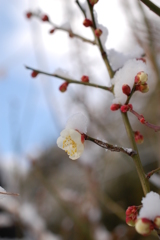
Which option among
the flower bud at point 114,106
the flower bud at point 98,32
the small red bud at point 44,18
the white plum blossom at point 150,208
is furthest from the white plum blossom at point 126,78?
the small red bud at point 44,18

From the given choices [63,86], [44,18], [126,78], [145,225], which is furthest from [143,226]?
[44,18]

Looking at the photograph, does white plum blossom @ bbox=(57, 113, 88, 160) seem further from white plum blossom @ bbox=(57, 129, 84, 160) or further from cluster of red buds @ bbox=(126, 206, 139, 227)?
cluster of red buds @ bbox=(126, 206, 139, 227)

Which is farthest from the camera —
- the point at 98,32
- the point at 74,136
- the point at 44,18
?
the point at 44,18

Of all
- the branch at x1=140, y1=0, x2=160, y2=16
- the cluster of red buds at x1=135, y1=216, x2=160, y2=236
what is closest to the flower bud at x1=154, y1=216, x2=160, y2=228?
the cluster of red buds at x1=135, y1=216, x2=160, y2=236

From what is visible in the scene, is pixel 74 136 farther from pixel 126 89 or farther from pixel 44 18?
pixel 44 18

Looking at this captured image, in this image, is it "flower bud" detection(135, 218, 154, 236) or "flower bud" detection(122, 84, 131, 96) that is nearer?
"flower bud" detection(135, 218, 154, 236)

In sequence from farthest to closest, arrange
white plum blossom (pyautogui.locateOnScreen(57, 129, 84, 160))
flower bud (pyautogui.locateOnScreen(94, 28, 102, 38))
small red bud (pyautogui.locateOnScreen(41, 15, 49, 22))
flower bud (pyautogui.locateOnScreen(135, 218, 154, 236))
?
small red bud (pyautogui.locateOnScreen(41, 15, 49, 22)) < flower bud (pyautogui.locateOnScreen(94, 28, 102, 38)) < white plum blossom (pyautogui.locateOnScreen(57, 129, 84, 160)) < flower bud (pyautogui.locateOnScreen(135, 218, 154, 236))

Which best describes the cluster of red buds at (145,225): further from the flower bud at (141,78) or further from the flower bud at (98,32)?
the flower bud at (98,32)

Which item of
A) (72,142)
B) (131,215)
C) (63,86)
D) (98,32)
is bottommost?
(131,215)
